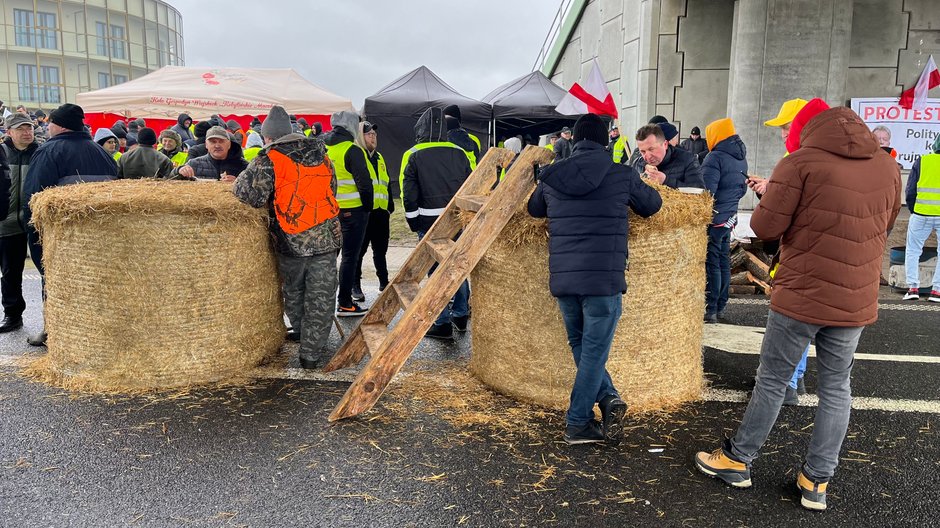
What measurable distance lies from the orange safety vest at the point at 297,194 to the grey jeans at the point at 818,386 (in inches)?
130

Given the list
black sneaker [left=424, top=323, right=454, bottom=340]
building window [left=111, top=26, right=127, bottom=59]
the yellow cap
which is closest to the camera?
the yellow cap

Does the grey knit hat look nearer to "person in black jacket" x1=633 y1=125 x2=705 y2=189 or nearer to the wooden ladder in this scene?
the wooden ladder

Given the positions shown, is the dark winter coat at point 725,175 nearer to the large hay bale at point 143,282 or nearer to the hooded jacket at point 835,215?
the hooded jacket at point 835,215

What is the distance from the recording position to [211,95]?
1767cm

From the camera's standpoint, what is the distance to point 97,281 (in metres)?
4.71

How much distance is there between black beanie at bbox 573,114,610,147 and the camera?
3.82 m

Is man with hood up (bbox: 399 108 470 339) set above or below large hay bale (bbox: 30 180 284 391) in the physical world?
above

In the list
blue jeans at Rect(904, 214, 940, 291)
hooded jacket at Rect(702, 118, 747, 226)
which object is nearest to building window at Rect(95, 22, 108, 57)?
hooded jacket at Rect(702, 118, 747, 226)

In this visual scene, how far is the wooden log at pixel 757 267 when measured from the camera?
8758 millimetres

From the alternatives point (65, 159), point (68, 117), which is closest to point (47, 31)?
point (68, 117)

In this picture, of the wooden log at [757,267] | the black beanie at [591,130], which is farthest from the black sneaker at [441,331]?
the wooden log at [757,267]

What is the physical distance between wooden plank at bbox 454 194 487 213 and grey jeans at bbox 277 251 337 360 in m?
1.20

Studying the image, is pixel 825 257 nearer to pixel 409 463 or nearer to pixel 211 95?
pixel 409 463

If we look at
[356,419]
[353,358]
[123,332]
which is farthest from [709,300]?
[123,332]
